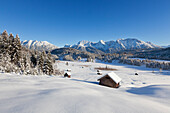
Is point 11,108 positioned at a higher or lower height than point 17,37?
lower

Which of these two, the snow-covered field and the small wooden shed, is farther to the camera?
the small wooden shed

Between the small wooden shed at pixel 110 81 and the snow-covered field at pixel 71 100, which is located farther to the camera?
the small wooden shed at pixel 110 81

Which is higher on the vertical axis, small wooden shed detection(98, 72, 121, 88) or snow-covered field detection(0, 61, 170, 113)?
snow-covered field detection(0, 61, 170, 113)

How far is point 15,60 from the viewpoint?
27.1m

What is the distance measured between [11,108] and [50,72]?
1306 inches

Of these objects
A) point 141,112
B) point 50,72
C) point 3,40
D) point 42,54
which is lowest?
point 50,72

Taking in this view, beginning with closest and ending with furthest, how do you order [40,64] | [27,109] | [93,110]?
[27,109] < [93,110] < [40,64]

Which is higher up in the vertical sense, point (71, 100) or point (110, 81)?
point (71, 100)

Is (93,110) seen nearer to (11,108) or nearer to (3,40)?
(11,108)

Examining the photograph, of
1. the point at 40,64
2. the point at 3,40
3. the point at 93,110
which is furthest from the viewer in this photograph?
the point at 40,64

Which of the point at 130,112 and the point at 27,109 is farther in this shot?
the point at 130,112

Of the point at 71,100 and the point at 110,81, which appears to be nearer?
the point at 71,100

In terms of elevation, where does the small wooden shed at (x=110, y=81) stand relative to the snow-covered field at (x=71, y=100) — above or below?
below

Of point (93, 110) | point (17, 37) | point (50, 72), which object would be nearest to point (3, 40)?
point (17, 37)
